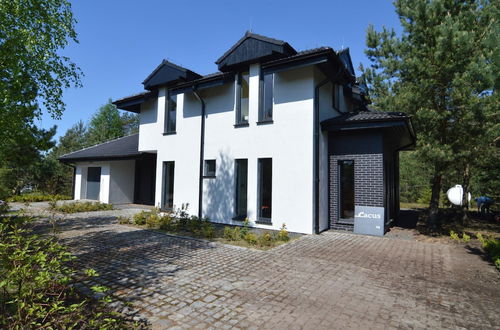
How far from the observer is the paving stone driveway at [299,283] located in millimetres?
3730

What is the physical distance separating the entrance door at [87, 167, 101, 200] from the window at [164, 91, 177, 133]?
30.6 ft

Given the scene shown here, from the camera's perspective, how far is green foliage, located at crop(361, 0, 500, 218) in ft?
27.4

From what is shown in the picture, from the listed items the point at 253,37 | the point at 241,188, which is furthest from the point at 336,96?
the point at 241,188

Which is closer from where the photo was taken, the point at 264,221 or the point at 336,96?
the point at 264,221

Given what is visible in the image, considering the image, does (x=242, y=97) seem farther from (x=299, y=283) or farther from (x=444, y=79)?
(x=299, y=283)

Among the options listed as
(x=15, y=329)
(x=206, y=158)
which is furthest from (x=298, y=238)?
(x=15, y=329)

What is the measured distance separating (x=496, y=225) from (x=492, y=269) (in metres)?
9.02

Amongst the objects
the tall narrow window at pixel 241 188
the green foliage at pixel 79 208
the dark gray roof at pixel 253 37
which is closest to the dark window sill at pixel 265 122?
the tall narrow window at pixel 241 188

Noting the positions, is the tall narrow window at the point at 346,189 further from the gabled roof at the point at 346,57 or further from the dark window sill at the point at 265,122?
the gabled roof at the point at 346,57

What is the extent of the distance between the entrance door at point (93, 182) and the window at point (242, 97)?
13.8m

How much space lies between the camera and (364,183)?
9562 millimetres

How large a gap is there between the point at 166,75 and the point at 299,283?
11.9 metres

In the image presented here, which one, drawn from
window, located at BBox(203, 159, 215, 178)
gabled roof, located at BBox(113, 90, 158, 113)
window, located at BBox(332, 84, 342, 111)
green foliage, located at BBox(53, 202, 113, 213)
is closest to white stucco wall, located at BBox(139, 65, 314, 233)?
window, located at BBox(203, 159, 215, 178)

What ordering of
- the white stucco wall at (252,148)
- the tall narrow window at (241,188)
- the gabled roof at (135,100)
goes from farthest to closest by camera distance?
1. the gabled roof at (135,100)
2. the tall narrow window at (241,188)
3. the white stucco wall at (252,148)
